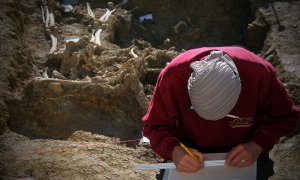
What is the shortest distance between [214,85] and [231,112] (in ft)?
1.08

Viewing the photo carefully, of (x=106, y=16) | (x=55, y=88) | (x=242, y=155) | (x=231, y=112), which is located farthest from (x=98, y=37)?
(x=242, y=155)

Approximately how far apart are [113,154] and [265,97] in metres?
1.90

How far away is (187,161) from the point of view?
5.70 feet

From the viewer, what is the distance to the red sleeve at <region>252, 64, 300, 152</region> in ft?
5.90

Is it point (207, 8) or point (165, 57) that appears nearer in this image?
point (165, 57)

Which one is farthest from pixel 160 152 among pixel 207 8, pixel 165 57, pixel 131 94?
pixel 207 8

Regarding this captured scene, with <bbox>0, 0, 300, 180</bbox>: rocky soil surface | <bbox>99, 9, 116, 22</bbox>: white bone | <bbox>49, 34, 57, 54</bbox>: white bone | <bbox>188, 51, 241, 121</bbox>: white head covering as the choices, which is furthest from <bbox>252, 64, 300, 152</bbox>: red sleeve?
<bbox>99, 9, 116, 22</bbox>: white bone

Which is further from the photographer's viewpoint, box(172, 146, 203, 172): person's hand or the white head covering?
box(172, 146, 203, 172): person's hand

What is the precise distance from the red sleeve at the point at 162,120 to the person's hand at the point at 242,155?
10.3 inches

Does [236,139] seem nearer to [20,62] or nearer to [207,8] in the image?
[20,62]

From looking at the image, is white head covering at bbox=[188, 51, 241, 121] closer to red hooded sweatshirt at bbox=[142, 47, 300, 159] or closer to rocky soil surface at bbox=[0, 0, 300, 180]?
red hooded sweatshirt at bbox=[142, 47, 300, 159]

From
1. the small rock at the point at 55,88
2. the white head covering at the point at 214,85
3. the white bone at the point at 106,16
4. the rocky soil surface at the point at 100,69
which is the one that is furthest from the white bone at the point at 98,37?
the white head covering at the point at 214,85

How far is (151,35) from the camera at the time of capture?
7484mm

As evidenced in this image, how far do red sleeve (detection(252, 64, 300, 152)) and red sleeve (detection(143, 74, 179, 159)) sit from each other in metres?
0.41
